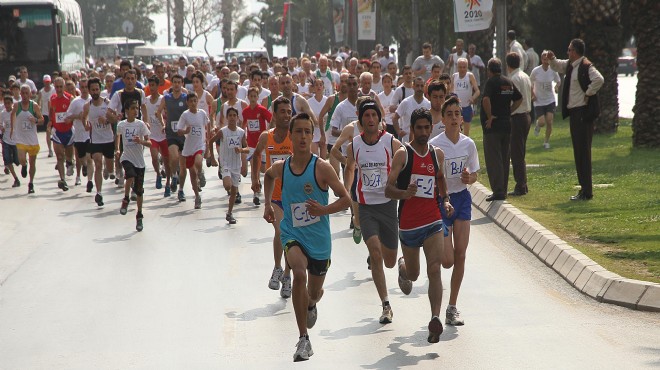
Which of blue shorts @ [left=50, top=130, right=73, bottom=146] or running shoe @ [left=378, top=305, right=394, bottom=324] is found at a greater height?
blue shorts @ [left=50, top=130, right=73, bottom=146]

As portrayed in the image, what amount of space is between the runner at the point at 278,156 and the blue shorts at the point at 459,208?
150cm

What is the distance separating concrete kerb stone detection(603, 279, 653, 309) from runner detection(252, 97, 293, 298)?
9.03ft

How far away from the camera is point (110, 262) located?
13.3 metres

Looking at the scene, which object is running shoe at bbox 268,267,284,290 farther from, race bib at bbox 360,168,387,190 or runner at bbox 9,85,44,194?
runner at bbox 9,85,44,194

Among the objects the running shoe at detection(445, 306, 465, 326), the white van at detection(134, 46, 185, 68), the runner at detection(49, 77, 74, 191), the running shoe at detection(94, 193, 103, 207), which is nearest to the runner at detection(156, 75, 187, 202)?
the running shoe at detection(94, 193, 103, 207)

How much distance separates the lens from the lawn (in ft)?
39.2

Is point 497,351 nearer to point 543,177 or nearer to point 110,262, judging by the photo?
point 110,262

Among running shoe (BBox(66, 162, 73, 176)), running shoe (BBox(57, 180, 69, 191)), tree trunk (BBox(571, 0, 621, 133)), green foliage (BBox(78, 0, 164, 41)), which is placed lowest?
running shoe (BBox(57, 180, 69, 191))

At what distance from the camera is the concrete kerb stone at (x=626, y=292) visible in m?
10.2

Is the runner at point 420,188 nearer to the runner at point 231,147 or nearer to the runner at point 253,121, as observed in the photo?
the runner at point 231,147

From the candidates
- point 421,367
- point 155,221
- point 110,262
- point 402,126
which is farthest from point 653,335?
point 155,221

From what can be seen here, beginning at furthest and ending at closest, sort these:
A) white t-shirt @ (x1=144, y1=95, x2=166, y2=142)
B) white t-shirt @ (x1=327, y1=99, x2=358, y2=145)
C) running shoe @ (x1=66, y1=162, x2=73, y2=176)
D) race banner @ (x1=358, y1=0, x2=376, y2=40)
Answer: race banner @ (x1=358, y1=0, x2=376, y2=40) → running shoe @ (x1=66, y1=162, x2=73, y2=176) → white t-shirt @ (x1=144, y1=95, x2=166, y2=142) → white t-shirt @ (x1=327, y1=99, x2=358, y2=145)

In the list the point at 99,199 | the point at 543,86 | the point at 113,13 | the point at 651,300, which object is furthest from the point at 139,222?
the point at 113,13

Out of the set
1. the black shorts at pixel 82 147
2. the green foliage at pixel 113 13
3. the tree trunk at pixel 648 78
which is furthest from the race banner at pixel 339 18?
the green foliage at pixel 113 13
